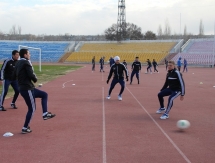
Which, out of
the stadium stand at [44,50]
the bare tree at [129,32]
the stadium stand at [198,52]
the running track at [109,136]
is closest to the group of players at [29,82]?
the running track at [109,136]

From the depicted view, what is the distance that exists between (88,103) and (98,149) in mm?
6149

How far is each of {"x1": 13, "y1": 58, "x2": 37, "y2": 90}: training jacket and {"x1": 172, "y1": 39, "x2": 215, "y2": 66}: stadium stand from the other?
51.4m

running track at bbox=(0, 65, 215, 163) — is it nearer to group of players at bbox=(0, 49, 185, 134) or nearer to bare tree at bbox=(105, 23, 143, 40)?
group of players at bbox=(0, 49, 185, 134)

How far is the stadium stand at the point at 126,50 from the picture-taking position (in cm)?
6706

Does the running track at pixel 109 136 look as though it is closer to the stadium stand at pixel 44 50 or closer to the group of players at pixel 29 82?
the group of players at pixel 29 82

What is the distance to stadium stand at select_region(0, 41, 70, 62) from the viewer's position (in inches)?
2896

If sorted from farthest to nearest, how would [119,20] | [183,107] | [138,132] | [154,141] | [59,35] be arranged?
[59,35] < [119,20] < [183,107] < [138,132] < [154,141]

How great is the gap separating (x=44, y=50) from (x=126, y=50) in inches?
792

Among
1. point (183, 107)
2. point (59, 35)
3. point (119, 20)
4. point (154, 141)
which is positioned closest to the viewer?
point (154, 141)

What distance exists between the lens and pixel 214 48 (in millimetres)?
60875

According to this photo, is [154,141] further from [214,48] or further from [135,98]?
[214,48]

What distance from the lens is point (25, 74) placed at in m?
7.48

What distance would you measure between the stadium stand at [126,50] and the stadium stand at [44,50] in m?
3.88

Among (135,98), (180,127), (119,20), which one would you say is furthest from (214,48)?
(180,127)
